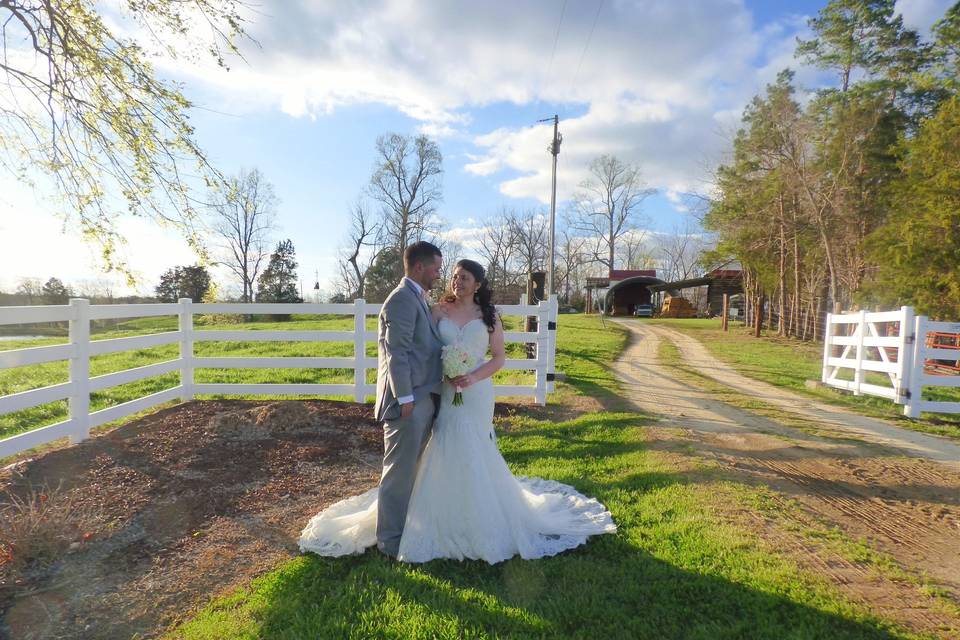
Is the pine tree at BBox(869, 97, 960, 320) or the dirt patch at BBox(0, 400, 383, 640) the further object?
the pine tree at BBox(869, 97, 960, 320)

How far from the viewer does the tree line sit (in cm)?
1359

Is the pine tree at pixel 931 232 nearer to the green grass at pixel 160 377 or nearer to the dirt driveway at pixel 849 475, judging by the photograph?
the dirt driveway at pixel 849 475

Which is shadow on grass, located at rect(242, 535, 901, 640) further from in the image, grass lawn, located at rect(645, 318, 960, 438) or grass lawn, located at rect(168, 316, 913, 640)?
grass lawn, located at rect(645, 318, 960, 438)

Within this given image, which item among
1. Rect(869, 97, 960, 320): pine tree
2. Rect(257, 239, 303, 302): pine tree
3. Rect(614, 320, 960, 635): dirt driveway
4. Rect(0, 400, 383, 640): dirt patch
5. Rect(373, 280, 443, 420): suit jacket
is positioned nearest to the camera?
Rect(0, 400, 383, 640): dirt patch

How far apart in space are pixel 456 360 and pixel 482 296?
0.56 metres

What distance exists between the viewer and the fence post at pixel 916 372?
7.37 metres

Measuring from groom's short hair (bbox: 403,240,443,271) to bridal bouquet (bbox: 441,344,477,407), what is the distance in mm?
630

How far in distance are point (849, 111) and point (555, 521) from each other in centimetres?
2208

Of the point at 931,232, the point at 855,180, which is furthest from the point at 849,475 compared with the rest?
the point at 855,180

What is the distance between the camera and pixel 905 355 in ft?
24.9

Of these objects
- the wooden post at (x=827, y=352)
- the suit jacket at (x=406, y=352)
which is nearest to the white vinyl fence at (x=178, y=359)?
the suit jacket at (x=406, y=352)

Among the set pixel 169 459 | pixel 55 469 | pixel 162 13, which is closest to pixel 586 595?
pixel 169 459

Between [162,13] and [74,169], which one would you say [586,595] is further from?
[162,13]

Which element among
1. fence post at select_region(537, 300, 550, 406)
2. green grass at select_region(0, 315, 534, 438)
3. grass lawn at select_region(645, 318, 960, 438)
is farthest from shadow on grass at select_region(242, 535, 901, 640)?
grass lawn at select_region(645, 318, 960, 438)
